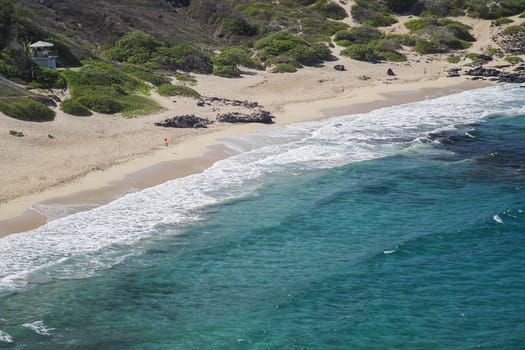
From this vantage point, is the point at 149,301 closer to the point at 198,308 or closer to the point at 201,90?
the point at 198,308

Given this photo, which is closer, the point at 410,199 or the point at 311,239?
the point at 311,239

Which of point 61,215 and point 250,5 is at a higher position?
point 250,5

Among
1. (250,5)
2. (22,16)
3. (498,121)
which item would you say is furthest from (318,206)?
(250,5)

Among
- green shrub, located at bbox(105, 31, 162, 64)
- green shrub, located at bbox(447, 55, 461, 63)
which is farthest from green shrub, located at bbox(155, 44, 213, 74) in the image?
green shrub, located at bbox(447, 55, 461, 63)

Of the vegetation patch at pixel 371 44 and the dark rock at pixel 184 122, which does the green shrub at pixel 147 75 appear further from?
the vegetation patch at pixel 371 44

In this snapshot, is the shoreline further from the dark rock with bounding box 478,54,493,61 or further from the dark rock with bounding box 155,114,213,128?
the dark rock with bounding box 478,54,493,61

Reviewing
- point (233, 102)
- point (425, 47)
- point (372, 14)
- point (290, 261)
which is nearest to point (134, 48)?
point (233, 102)
